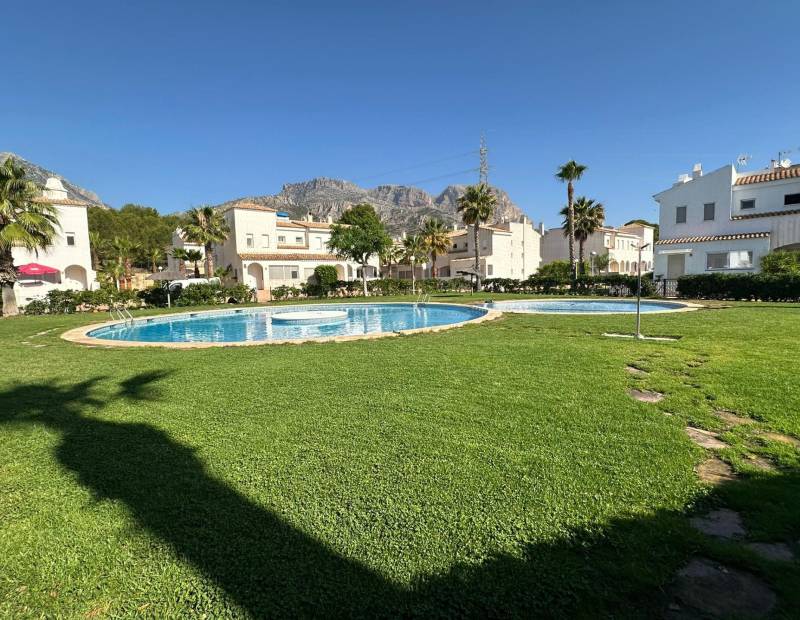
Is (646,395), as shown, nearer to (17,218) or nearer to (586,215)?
(17,218)

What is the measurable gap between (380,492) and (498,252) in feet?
154

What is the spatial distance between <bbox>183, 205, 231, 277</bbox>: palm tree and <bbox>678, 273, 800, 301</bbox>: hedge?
1264 inches

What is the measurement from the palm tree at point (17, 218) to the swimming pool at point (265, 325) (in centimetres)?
751

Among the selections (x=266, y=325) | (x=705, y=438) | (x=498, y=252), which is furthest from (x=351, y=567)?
(x=498, y=252)

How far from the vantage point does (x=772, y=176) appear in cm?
2620

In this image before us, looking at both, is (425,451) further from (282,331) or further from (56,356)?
(282,331)

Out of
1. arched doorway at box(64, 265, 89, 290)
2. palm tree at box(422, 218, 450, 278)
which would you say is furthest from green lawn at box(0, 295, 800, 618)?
palm tree at box(422, 218, 450, 278)

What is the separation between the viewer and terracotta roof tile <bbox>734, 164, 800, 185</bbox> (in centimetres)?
2552

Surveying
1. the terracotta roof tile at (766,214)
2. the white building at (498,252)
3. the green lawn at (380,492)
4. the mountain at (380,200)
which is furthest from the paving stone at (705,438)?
the mountain at (380,200)

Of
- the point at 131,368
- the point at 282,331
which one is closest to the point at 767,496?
the point at 131,368

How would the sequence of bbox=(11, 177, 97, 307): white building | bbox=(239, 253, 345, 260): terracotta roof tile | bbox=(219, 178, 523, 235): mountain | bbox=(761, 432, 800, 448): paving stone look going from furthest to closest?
bbox=(219, 178, 523, 235): mountain
bbox=(239, 253, 345, 260): terracotta roof tile
bbox=(11, 177, 97, 307): white building
bbox=(761, 432, 800, 448): paving stone

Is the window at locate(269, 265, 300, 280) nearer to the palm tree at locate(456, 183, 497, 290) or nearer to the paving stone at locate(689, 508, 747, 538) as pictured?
the palm tree at locate(456, 183, 497, 290)

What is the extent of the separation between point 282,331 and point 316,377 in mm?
9139

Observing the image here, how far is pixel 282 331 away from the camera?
599 inches
